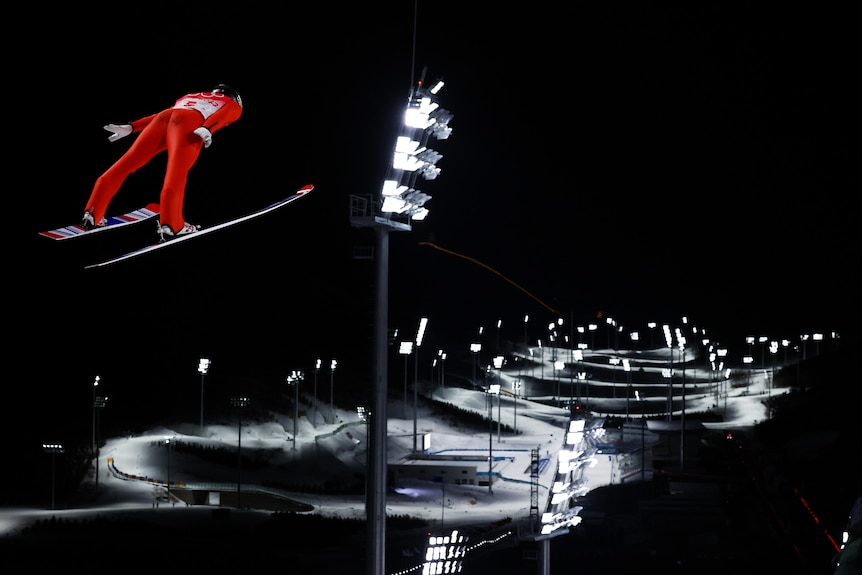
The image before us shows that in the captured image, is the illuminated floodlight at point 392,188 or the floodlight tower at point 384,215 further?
the illuminated floodlight at point 392,188

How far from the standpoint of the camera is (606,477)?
220 ft

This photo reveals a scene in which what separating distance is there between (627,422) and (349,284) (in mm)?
84551

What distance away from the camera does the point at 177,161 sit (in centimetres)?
1238

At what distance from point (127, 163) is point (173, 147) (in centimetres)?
77

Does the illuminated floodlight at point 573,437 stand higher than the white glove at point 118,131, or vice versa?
the white glove at point 118,131

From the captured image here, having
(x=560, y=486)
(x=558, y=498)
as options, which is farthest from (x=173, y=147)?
(x=558, y=498)

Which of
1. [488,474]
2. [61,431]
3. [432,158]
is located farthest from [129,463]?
[432,158]

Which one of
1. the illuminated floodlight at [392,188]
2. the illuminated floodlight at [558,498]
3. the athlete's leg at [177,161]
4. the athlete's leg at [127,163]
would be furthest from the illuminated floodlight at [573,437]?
the athlete's leg at [127,163]

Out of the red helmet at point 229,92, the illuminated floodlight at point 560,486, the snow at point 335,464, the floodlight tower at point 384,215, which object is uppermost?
the red helmet at point 229,92

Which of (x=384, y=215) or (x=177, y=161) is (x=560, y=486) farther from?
(x=177, y=161)

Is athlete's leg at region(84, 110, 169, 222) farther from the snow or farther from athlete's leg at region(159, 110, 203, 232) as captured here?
the snow

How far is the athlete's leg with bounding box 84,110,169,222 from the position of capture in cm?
1229

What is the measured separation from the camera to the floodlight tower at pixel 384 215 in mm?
12852

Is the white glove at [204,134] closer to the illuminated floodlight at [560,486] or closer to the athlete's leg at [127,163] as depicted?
the athlete's leg at [127,163]
